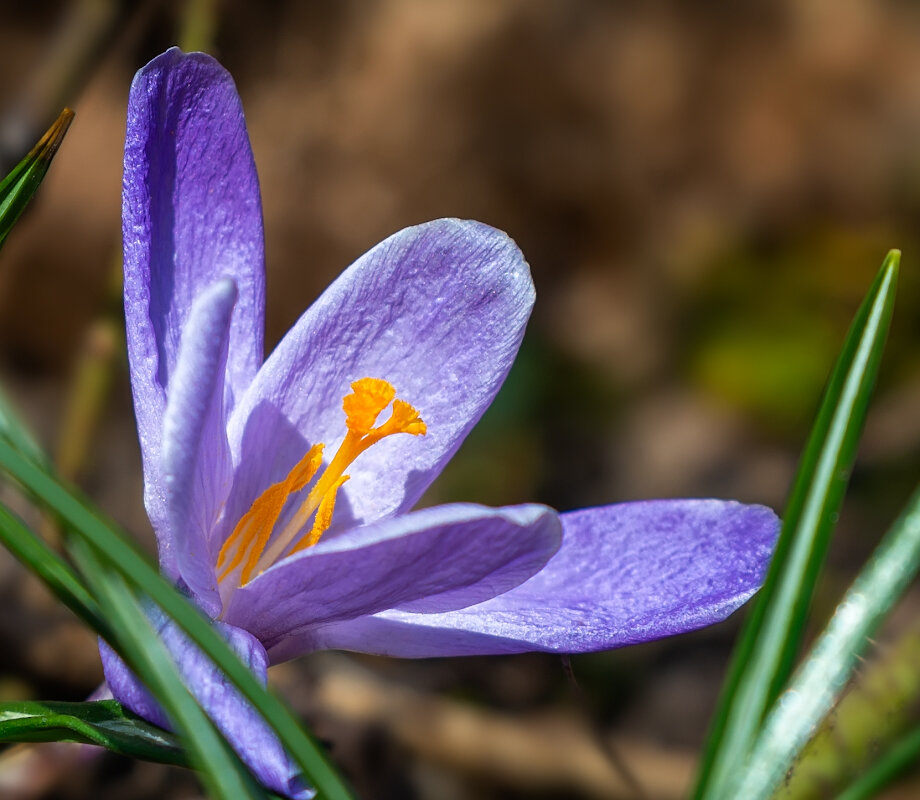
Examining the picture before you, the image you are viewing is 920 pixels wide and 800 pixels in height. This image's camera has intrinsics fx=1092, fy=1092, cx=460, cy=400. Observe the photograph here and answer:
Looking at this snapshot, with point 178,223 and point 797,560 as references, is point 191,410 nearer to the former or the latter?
point 178,223

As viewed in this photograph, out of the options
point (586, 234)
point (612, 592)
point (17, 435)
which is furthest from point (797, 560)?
point (586, 234)

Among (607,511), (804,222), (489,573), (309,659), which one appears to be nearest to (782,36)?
(804,222)

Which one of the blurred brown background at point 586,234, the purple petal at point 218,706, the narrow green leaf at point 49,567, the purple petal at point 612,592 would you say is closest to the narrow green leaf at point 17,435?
the narrow green leaf at point 49,567

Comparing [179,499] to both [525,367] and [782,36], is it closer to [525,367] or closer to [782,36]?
[525,367]

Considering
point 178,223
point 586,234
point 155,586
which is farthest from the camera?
point 586,234

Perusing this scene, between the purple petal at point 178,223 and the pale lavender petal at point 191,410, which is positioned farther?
the purple petal at point 178,223

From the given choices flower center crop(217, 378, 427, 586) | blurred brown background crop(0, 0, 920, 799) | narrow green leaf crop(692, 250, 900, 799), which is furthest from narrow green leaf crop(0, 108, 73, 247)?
blurred brown background crop(0, 0, 920, 799)

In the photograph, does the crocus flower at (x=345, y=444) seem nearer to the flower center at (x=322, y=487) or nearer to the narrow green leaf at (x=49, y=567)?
the flower center at (x=322, y=487)
